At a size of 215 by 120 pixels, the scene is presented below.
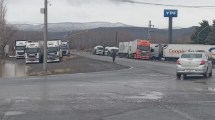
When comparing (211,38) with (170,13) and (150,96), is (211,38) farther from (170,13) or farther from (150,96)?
(150,96)

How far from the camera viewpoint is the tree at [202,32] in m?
104

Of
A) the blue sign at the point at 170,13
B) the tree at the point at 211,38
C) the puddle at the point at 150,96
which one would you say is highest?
the blue sign at the point at 170,13

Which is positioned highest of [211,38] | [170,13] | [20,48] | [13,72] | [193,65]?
[170,13]

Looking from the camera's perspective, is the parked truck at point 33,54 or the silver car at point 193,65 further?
the parked truck at point 33,54

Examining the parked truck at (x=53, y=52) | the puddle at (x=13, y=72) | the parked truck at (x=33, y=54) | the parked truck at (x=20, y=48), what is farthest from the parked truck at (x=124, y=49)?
the puddle at (x=13, y=72)

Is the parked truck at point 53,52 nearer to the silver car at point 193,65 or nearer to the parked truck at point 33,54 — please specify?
the parked truck at point 33,54

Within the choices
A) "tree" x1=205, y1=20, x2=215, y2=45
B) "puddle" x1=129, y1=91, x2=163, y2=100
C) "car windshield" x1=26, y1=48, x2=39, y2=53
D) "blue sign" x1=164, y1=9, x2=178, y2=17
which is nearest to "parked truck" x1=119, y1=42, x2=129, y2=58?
"blue sign" x1=164, y1=9, x2=178, y2=17

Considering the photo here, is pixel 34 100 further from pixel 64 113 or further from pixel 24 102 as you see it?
pixel 64 113

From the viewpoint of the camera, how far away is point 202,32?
106m

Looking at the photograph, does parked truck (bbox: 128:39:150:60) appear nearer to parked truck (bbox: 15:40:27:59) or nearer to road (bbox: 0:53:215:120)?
parked truck (bbox: 15:40:27:59)

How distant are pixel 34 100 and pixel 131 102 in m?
3.04

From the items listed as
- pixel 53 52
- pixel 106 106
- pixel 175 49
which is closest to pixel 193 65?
pixel 106 106

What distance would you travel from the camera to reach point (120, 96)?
54.4ft

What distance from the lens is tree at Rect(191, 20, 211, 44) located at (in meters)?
104
